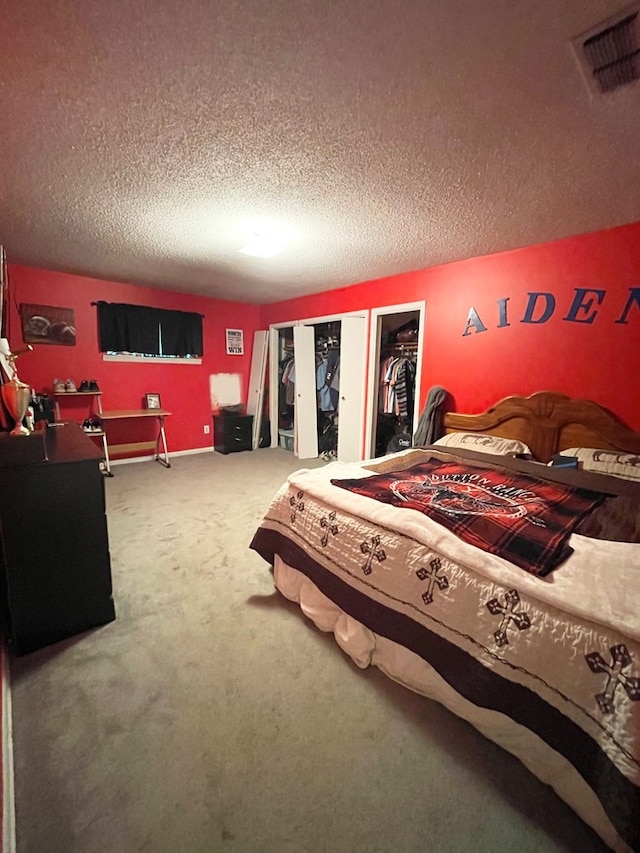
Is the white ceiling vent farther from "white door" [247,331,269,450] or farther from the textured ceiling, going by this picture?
"white door" [247,331,269,450]

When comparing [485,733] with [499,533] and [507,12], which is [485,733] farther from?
[507,12]

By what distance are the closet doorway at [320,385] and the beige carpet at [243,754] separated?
9.36 feet

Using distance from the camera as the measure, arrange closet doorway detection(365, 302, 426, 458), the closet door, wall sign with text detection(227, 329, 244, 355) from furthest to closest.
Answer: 1. wall sign with text detection(227, 329, 244, 355)
2. the closet door
3. closet doorway detection(365, 302, 426, 458)

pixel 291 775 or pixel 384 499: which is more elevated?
pixel 384 499

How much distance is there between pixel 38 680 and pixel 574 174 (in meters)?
3.40

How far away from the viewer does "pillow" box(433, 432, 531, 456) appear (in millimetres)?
2760

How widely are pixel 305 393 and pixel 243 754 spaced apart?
4.14m

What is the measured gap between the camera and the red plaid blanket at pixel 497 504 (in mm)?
1334

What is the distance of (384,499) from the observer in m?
1.76

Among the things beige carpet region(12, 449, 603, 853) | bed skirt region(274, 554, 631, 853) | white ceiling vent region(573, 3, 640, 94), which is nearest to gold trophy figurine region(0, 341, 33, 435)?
beige carpet region(12, 449, 603, 853)

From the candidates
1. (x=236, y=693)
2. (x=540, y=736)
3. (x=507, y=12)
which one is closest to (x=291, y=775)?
(x=236, y=693)

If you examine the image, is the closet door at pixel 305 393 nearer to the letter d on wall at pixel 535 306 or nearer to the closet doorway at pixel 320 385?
the closet doorway at pixel 320 385

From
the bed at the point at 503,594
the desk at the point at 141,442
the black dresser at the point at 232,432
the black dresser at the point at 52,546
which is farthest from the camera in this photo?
the black dresser at the point at 232,432

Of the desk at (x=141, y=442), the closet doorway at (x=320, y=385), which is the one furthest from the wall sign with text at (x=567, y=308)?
the desk at (x=141, y=442)
